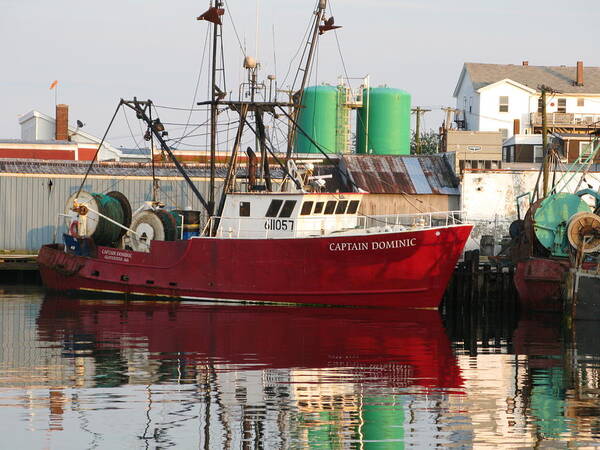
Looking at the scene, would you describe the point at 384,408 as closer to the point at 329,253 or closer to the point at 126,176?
the point at 329,253

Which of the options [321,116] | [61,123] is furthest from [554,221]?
[61,123]

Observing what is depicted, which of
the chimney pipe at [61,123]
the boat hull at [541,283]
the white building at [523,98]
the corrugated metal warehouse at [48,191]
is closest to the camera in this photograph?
the boat hull at [541,283]

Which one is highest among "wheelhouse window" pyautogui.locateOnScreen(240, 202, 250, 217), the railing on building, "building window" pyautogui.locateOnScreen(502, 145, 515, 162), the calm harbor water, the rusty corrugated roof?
the railing on building

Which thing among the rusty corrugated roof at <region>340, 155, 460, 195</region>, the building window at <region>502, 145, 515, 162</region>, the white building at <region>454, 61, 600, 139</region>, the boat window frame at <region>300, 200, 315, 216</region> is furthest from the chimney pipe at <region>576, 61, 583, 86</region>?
the boat window frame at <region>300, 200, 315, 216</region>

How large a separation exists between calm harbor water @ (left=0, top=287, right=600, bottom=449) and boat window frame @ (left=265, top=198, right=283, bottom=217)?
10.9ft

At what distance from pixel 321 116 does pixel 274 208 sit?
2287 cm

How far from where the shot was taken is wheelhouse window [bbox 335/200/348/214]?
1229 inches

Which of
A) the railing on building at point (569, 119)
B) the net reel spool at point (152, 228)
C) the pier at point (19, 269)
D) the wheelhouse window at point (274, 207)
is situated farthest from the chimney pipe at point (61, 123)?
the railing on building at point (569, 119)

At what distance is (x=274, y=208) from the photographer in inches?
1217

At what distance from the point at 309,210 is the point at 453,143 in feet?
53.4

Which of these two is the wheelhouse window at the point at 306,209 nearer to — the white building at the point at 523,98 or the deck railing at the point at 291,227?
the deck railing at the point at 291,227

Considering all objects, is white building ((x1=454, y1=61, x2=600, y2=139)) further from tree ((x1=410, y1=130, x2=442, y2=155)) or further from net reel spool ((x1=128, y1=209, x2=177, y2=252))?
net reel spool ((x1=128, y1=209, x2=177, y2=252))

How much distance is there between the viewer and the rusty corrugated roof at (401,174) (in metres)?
41.0

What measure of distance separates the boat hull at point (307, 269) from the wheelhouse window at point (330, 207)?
5.02 ft
